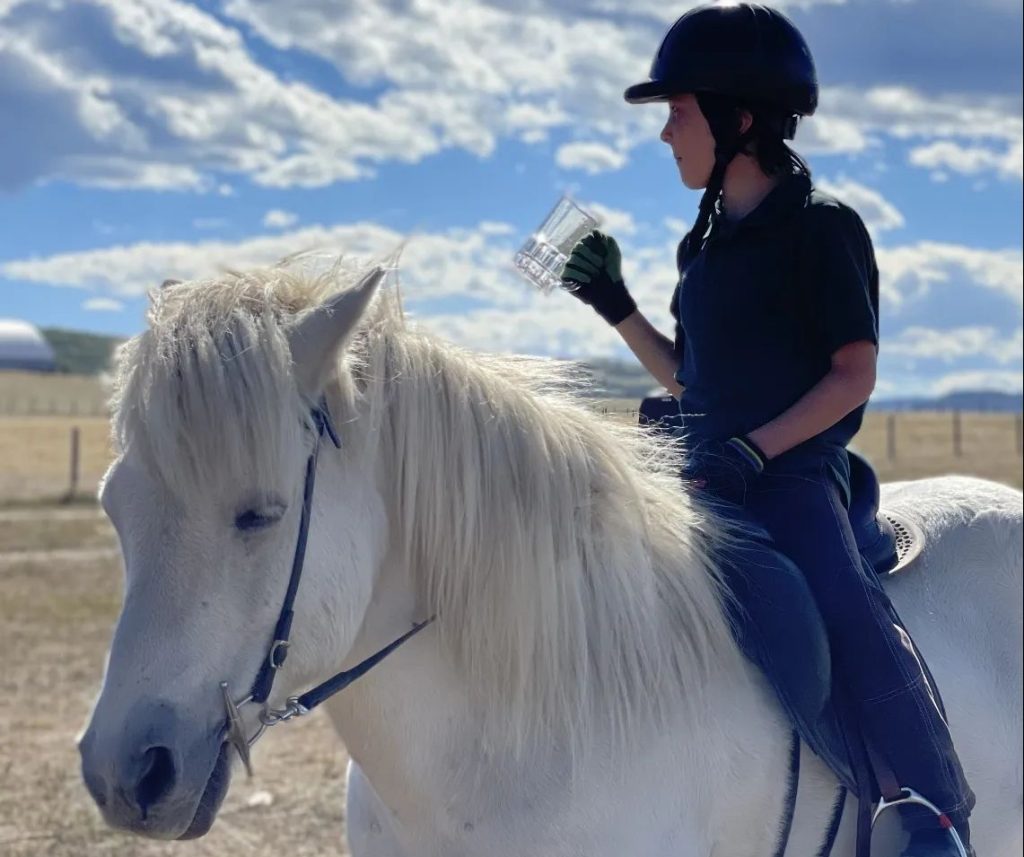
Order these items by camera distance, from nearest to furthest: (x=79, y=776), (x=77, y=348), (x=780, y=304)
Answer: (x=780, y=304)
(x=79, y=776)
(x=77, y=348)

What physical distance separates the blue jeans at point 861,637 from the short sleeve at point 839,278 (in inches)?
12.1

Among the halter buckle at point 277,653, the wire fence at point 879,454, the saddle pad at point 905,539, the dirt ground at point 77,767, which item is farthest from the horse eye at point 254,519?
the wire fence at point 879,454

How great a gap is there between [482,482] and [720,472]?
2.27ft

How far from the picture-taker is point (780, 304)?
8.48 feet

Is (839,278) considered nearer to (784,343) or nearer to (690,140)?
(784,343)

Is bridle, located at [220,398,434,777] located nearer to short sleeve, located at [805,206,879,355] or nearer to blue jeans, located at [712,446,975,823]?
blue jeans, located at [712,446,975,823]

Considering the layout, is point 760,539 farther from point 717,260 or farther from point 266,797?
point 266,797

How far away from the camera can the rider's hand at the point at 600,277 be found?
121 inches

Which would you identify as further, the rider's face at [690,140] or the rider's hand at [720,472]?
the rider's face at [690,140]

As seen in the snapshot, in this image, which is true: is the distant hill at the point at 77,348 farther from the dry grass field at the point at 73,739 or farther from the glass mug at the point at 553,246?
the glass mug at the point at 553,246

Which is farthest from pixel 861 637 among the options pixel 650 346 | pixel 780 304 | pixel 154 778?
pixel 154 778

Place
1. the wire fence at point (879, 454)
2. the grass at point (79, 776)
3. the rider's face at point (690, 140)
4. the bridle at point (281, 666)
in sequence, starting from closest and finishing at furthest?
1. the bridle at point (281, 666)
2. the rider's face at point (690, 140)
3. the grass at point (79, 776)
4. the wire fence at point (879, 454)

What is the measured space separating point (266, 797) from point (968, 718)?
4.38 meters

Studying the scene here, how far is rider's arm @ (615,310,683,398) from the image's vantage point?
3240 mm
